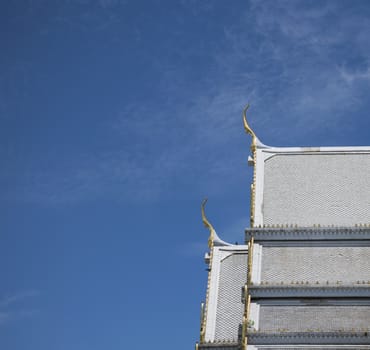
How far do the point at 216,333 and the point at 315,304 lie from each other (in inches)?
176

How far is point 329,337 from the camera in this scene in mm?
26547

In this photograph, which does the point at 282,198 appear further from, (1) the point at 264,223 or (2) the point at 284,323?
(2) the point at 284,323

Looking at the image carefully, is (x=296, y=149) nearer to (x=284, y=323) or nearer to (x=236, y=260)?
(x=236, y=260)

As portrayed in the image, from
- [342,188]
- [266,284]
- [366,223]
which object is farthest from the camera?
[342,188]

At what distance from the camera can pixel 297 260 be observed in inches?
1158

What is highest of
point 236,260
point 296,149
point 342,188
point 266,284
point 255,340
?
point 296,149

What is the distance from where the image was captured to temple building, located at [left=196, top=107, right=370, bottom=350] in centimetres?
2720

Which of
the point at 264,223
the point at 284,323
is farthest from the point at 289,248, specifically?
the point at 284,323

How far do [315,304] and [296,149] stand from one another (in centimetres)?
816

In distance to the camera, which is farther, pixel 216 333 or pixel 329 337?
pixel 216 333

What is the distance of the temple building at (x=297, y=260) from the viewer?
27.2 meters

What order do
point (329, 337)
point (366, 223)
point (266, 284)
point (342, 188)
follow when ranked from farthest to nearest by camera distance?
point (342, 188), point (366, 223), point (266, 284), point (329, 337)

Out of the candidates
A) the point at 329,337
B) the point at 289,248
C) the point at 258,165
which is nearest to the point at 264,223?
the point at 289,248

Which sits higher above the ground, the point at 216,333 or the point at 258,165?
the point at 258,165
